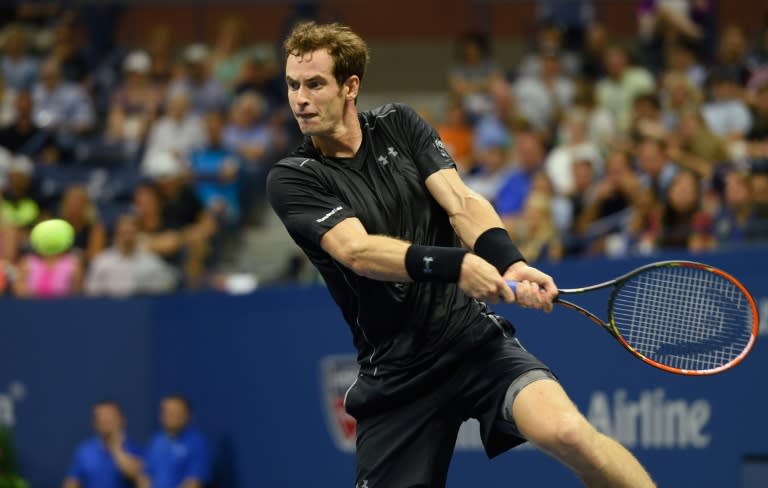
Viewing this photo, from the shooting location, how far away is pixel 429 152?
5.85 meters

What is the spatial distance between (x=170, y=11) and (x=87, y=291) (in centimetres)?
735

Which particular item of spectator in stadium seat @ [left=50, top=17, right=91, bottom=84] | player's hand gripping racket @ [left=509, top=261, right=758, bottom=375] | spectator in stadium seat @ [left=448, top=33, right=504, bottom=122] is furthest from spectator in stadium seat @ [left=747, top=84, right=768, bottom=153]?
spectator in stadium seat @ [left=50, top=17, right=91, bottom=84]

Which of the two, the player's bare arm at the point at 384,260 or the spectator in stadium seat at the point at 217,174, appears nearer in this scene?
the player's bare arm at the point at 384,260

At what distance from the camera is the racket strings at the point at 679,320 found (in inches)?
234

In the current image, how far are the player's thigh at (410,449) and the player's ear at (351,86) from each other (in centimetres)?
130

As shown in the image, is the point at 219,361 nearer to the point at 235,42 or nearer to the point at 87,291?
the point at 87,291

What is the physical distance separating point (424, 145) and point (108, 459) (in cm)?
659

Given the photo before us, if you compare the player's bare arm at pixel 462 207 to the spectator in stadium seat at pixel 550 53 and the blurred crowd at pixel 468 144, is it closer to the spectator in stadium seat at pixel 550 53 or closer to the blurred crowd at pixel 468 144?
the blurred crowd at pixel 468 144

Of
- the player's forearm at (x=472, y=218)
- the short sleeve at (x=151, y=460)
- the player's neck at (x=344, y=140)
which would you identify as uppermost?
the player's neck at (x=344, y=140)

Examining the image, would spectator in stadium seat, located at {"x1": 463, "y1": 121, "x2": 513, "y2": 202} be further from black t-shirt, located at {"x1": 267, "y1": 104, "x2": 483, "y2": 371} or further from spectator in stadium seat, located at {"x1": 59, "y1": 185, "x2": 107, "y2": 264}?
black t-shirt, located at {"x1": 267, "y1": 104, "x2": 483, "y2": 371}

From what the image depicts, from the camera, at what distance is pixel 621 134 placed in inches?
477

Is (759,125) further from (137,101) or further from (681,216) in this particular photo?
(137,101)

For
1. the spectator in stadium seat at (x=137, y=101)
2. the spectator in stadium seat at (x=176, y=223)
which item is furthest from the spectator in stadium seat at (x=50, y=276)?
the spectator in stadium seat at (x=137, y=101)

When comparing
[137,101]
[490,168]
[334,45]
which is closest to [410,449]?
[334,45]
